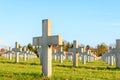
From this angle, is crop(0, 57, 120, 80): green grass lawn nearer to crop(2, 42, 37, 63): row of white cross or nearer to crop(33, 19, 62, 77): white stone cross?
crop(33, 19, 62, 77): white stone cross

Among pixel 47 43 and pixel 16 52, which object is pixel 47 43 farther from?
pixel 16 52

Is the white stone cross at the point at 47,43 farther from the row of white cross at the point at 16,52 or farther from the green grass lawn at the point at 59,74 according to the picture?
the row of white cross at the point at 16,52

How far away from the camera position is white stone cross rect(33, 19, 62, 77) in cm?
1378

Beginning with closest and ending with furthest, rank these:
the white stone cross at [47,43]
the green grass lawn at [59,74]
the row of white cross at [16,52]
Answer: the green grass lawn at [59,74], the white stone cross at [47,43], the row of white cross at [16,52]

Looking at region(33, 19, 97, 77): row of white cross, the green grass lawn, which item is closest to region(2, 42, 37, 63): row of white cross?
the green grass lawn

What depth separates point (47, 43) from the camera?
14.3 m

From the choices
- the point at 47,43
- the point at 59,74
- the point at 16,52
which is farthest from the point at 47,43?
the point at 16,52

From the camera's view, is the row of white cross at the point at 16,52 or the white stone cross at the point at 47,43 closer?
the white stone cross at the point at 47,43

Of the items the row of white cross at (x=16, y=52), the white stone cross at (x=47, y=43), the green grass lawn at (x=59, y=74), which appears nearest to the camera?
the green grass lawn at (x=59, y=74)

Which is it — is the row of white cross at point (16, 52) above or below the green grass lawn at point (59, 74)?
above

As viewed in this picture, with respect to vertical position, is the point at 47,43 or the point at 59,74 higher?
the point at 47,43

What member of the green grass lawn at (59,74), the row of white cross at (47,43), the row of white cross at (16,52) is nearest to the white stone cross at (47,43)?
the row of white cross at (47,43)

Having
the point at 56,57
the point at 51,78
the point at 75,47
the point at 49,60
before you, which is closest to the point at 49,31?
the point at 49,60

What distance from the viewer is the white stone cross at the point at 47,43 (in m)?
13.8
